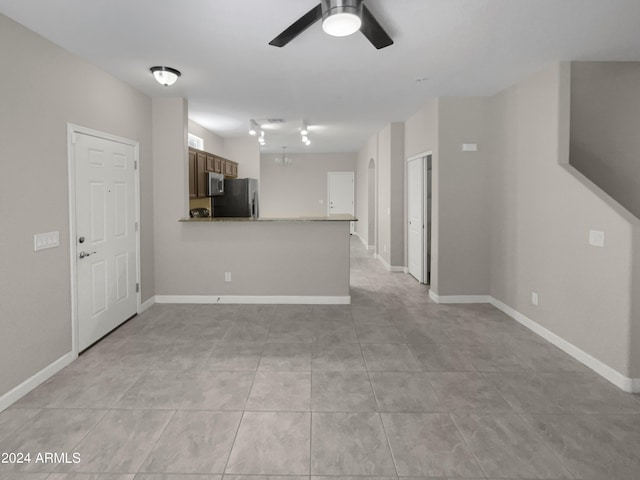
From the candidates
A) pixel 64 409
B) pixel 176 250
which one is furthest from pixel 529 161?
pixel 64 409

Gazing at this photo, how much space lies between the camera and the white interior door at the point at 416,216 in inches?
226

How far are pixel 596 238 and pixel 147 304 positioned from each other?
4534mm

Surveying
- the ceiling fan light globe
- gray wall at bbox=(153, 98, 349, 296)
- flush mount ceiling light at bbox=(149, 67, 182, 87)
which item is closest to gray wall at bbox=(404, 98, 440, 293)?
gray wall at bbox=(153, 98, 349, 296)

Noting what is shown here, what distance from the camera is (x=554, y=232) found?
3.46 meters

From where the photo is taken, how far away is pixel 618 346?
272cm

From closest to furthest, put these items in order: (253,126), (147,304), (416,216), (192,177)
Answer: (147,304) < (192,177) < (416,216) < (253,126)

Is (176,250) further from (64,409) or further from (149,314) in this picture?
(64,409)

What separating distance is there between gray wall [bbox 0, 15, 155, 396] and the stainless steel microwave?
2.22 meters

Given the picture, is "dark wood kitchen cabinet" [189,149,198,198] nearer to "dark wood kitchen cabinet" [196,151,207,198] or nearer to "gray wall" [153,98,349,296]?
"dark wood kitchen cabinet" [196,151,207,198]

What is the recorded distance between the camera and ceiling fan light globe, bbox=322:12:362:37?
6.73 feet

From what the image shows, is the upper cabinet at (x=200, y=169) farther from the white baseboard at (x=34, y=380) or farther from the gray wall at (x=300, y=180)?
the gray wall at (x=300, y=180)

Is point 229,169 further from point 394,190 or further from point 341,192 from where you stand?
point 341,192

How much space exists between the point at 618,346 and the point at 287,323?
2.79 m

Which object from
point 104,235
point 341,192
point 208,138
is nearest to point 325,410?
point 104,235
